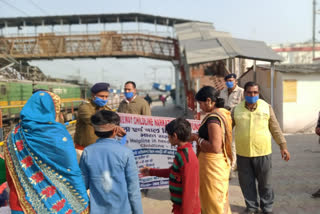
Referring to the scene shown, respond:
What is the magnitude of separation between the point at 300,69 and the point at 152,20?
22.3 meters

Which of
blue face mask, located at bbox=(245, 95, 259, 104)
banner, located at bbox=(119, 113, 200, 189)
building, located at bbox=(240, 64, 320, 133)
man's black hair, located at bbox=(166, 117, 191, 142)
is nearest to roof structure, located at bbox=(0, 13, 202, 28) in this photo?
building, located at bbox=(240, 64, 320, 133)

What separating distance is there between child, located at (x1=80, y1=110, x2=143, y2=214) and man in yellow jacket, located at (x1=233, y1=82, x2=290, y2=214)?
2.05 metres

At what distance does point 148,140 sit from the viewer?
4.31 m

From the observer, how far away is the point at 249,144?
12.1ft

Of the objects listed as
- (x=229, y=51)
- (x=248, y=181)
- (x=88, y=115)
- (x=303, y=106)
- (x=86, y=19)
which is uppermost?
(x=86, y=19)

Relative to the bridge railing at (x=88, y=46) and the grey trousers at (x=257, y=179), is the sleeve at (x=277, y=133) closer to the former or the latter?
the grey trousers at (x=257, y=179)

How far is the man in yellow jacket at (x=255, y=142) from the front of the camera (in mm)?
3691

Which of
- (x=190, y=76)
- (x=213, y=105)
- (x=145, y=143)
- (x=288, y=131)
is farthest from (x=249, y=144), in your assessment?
(x=190, y=76)

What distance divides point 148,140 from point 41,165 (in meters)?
2.40

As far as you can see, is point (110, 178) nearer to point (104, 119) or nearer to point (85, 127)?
point (104, 119)

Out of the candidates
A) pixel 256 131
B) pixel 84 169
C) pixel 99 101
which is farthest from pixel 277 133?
pixel 84 169

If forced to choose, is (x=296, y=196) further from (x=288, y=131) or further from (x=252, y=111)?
(x=288, y=131)

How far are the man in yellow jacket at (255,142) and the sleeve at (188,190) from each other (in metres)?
1.62

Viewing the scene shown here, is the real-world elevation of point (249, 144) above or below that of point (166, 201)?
above
